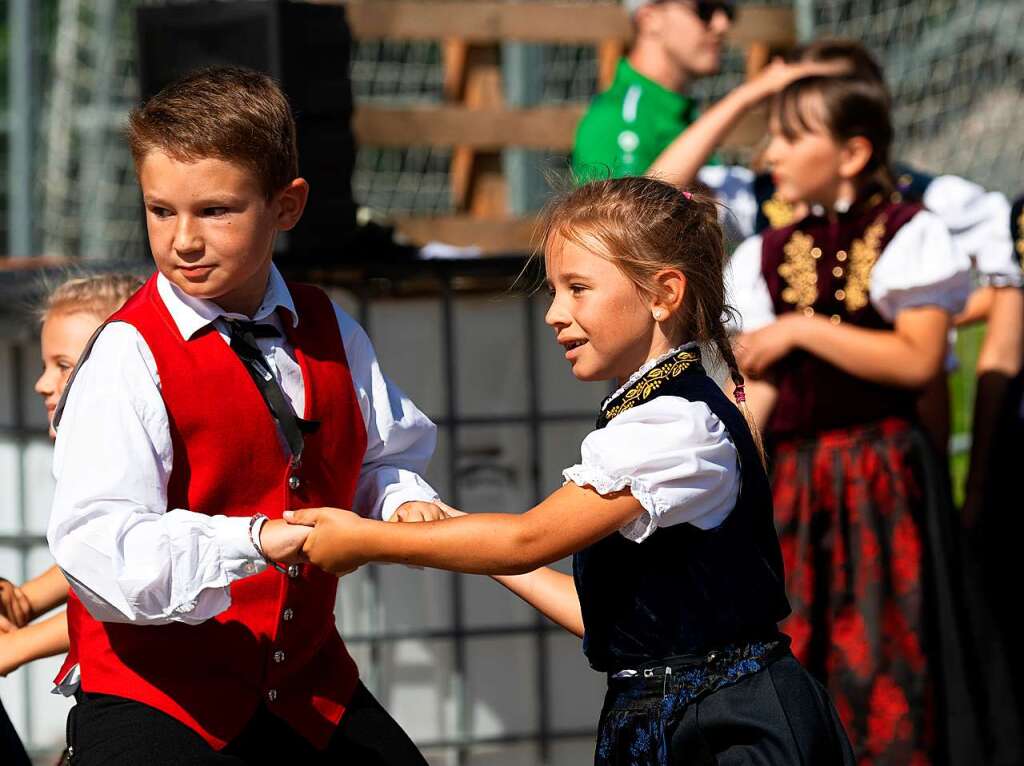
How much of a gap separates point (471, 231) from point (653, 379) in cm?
269

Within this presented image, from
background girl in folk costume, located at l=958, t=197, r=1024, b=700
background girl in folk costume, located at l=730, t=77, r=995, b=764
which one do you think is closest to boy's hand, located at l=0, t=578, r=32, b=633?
background girl in folk costume, located at l=730, t=77, r=995, b=764

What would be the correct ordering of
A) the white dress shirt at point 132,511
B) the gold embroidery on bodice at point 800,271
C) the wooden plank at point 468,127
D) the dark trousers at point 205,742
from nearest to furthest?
the white dress shirt at point 132,511, the dark trousers at point 205,742, the gold embroidery on bodice at point 800,271, the wooden plank at point 468,127

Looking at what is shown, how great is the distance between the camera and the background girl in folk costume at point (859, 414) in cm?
334

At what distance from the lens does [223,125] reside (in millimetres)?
2039

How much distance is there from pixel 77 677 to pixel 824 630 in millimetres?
1748

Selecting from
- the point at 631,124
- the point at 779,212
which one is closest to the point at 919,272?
the point at 779,212

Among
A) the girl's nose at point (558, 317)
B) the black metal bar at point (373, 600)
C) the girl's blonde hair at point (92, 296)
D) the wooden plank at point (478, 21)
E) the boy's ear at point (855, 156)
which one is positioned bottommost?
the black metal bar at point (373, 600)

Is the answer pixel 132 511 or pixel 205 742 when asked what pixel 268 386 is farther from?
pixel 205 742

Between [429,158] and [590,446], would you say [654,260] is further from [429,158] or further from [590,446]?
[429,158]

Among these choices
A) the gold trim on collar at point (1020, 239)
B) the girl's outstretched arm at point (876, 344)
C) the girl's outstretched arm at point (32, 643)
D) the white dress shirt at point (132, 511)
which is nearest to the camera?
the white dress shirt at point (132, 511)

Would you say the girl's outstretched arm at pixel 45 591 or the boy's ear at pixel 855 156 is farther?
the boy's ear at pixel 855 156

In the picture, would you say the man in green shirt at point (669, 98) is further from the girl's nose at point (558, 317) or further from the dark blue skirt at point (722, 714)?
the dark blue skirt at point (722, 714)

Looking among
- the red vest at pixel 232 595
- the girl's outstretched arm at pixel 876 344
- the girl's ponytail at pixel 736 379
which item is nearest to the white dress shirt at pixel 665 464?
the girl's ponytail at pixel 736 379

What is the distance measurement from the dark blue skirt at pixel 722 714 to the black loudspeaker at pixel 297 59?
1.87 m
